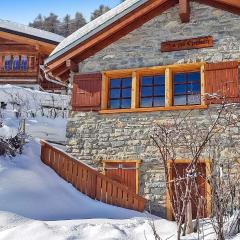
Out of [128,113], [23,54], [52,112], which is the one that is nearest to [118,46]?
[128,113]

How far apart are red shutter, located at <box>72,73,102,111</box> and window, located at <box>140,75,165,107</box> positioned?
128 centimetres

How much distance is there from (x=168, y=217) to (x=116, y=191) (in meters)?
1.72

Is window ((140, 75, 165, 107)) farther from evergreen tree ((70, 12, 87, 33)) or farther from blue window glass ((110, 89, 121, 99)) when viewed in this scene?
evergreen tree ((70, 12, 87, 33))

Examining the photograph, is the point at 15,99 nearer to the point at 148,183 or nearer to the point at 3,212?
the point at 148,183

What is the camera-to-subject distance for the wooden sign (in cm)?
1077

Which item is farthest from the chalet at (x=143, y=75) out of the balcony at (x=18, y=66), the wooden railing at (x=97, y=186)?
the balcony at (x=18, y=66)

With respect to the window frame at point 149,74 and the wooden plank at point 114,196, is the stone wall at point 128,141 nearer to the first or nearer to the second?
the window frame at point 149,74

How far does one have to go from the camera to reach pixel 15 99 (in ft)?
68.0

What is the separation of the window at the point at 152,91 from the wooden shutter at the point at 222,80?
1.32 metres

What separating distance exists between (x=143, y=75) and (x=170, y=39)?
50.2 inches

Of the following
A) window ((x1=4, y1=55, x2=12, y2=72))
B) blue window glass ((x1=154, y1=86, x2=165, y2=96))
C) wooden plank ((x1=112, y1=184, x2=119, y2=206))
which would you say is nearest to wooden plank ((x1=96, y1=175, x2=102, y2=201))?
wooden plank ((x1=112, y1=184, x2=119, y2=206))

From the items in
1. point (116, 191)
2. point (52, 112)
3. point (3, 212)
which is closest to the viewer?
point (3, 212)

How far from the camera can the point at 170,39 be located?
11211 mm

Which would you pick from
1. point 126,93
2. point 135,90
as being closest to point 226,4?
point 135,90
